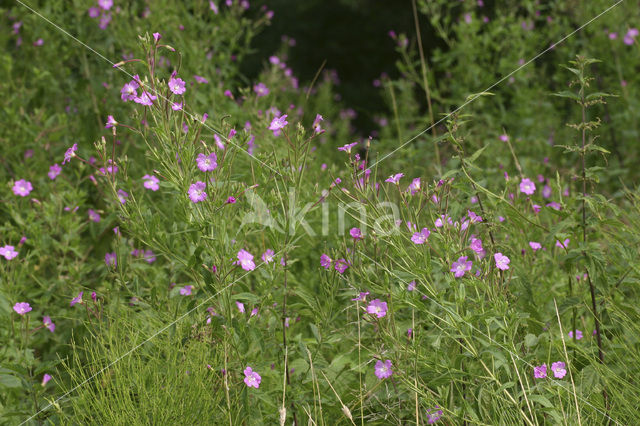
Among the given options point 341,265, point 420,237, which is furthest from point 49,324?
point 420,237

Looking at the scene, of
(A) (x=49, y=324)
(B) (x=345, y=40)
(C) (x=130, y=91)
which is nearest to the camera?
(C) (x=130, y=91)

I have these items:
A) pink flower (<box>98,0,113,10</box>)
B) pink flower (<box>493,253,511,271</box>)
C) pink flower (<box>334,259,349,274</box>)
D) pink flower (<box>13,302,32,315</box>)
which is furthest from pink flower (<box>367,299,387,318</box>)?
pink flower (<box>98,0,113,10</box>)

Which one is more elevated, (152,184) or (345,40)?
(152,184)

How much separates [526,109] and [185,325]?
306cm

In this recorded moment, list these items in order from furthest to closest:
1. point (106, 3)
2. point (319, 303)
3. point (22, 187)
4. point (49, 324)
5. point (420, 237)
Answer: point (106, 3), point (22, 187), point (49, 324), point (319, 303), point (420, 237)

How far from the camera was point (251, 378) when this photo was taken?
6.44ft

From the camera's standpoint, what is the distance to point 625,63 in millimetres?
4625

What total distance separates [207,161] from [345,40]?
240 inches

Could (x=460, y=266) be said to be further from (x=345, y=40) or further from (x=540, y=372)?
(x=345, y=40)

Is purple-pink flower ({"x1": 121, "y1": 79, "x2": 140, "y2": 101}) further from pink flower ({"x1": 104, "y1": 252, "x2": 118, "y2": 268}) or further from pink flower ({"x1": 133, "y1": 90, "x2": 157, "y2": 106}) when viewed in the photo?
pink flower ({"x1": 104, "y1": 252, "x2": 118, "y2": 268})

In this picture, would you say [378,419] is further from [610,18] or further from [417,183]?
[610,18]

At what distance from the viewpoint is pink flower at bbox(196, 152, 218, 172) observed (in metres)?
1.96

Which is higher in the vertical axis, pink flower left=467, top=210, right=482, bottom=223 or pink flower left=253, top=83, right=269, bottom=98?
pink flower left=467, top=210, right=482, bottom=223

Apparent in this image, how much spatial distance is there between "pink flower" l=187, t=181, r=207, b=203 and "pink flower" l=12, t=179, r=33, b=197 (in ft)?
4.57
